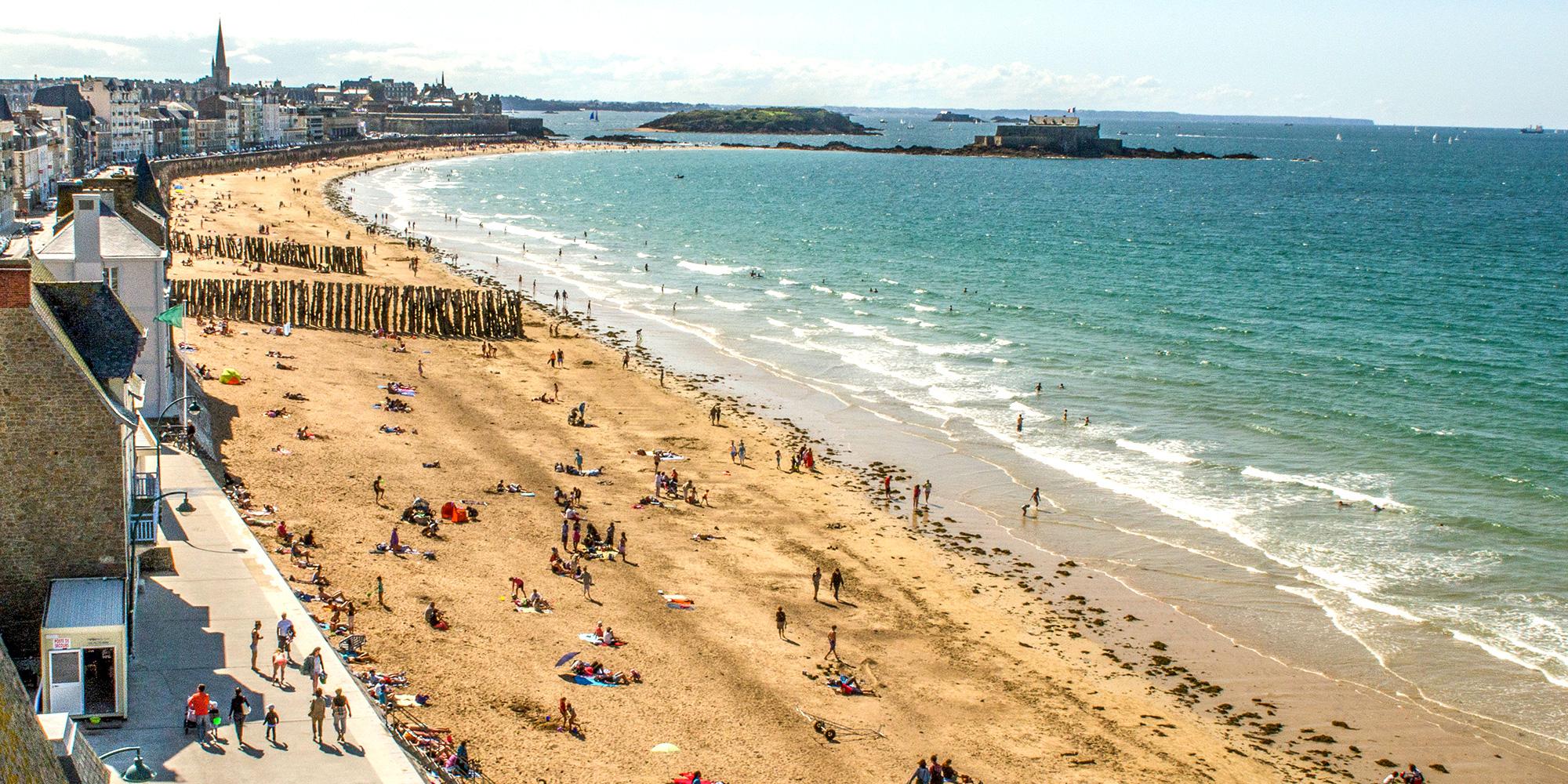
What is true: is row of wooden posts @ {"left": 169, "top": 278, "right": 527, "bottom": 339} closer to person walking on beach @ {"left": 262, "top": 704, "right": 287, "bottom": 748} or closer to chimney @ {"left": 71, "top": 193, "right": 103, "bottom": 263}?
chimney @ {"left": 71, "top": 193, "right": 103, "bottom": 263}

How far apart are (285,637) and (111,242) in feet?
48.0

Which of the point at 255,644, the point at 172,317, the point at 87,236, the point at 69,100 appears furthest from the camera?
the point at 69,100

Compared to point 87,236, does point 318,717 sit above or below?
below

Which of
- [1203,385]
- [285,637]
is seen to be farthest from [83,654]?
[1203,385]

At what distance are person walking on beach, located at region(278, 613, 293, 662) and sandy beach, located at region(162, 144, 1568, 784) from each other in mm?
2926

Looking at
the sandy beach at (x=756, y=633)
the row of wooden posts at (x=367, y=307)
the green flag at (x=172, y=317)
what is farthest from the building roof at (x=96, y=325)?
the row of wooden posts at (x=367, y=307)

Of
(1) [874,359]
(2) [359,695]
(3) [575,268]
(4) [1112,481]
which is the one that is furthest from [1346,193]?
(2) [359,695]

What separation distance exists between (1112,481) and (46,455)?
94.9 feet

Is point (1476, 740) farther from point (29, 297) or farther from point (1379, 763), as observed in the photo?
point (29, 297)

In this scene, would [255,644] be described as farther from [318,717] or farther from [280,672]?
[318,717]

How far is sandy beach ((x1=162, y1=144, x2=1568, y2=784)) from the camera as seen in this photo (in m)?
23.9

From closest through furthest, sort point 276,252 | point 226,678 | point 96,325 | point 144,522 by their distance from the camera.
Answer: point 226,678, point 96,325, point 144,522, point 276,252

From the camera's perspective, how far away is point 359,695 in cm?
2058

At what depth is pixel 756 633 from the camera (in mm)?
28641
